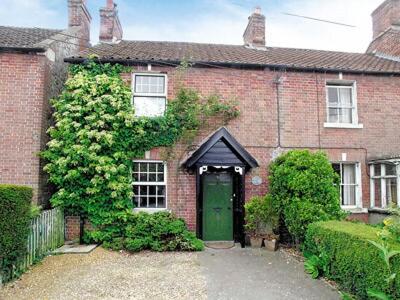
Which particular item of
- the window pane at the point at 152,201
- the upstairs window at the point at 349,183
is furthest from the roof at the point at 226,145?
the upstairs window at the point at 349,183

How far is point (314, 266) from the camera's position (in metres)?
7.43

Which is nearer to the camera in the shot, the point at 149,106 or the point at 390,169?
the point at 149,106

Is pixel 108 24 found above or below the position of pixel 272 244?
above

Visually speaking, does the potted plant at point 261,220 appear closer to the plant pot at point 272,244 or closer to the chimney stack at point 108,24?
the plant pot at point 272,244

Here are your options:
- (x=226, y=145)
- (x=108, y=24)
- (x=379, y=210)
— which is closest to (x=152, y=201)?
(x=226, y=145)

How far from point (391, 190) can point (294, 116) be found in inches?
171

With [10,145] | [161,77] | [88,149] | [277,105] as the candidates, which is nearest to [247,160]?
[277,105]

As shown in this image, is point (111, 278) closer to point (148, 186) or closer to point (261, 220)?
point (148, 186)

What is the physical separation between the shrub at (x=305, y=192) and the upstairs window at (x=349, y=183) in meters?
2.23

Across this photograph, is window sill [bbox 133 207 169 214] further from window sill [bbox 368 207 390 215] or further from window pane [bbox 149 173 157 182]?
window sill [bbox 368 207 390 215]

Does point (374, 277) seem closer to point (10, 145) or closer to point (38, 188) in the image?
point (38, 188)

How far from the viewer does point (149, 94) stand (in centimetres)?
1099

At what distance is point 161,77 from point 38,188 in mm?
5502

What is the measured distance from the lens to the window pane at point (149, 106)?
10.9 metres
